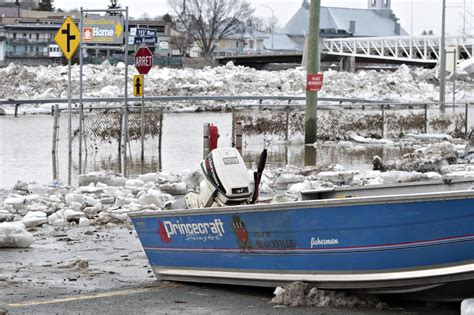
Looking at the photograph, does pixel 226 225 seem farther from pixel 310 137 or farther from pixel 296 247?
pixel 310 137

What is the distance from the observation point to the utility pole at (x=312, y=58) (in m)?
30.0

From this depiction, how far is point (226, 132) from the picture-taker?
40500mm

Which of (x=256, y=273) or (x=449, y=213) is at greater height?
(x=449, y=213)

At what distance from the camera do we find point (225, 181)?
11.5 meters

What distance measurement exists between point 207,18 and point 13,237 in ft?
476

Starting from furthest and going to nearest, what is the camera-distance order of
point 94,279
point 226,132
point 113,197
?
point 226,132, point 113,197, point 94,279

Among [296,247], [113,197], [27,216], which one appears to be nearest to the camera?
[296,247]

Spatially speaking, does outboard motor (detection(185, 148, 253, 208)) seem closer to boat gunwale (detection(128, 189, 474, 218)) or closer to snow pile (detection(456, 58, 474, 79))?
boat gunwale (detection(128, 189, 474, 218))

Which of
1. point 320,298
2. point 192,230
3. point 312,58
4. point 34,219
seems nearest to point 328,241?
point 320,298

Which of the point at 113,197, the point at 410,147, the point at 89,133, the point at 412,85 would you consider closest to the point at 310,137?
the point at 410,147

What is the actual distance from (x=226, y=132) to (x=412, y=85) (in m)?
53.6

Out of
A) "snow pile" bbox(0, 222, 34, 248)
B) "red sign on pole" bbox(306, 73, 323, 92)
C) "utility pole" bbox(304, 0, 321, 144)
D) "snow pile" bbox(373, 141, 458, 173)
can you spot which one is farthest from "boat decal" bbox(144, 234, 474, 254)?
"red sign on pole" bbox(306, 73, 323, 92)

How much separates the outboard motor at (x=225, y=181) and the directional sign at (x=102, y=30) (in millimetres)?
15908

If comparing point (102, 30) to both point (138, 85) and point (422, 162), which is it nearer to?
point (138, 85)
